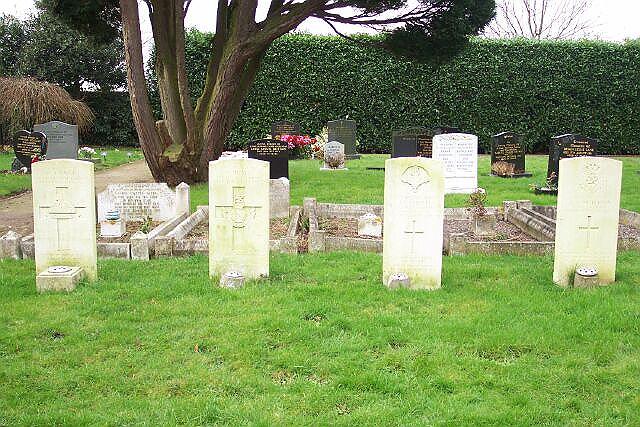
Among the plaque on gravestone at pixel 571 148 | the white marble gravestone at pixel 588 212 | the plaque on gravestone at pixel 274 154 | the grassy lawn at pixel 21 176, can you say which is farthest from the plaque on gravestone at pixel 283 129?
the white marble gravestone at pixel 588 212

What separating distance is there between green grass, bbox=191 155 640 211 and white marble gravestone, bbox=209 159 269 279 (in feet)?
16.1

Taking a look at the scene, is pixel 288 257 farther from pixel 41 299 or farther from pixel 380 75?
pixel 380 75

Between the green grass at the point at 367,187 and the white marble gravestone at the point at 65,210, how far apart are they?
189 inches

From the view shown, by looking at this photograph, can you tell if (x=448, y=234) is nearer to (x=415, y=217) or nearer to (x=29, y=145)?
(x=415, y=217)

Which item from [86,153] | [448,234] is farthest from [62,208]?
[86,153]

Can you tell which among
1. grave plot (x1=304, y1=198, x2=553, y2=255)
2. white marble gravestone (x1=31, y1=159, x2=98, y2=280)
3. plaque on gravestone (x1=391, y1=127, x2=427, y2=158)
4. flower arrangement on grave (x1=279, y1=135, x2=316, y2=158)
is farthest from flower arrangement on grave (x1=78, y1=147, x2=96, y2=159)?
white marble gravestone (x1=31, y1=159, x2=98, y2=280)

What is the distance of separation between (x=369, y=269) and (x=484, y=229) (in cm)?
286

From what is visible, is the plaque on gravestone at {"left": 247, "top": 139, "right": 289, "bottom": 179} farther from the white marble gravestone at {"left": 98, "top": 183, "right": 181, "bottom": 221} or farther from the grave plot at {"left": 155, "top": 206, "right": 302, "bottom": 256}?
the white marble gravestone at {"left": 98, "top": 183, "right": 181, "bottom": 221}

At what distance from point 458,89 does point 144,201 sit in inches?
629

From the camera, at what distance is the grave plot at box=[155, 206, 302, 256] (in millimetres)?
7480

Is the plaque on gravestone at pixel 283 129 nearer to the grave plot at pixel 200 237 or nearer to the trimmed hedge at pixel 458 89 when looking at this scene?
the trimmed hedge at pixel 458 89

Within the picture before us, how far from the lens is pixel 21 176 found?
597 inches

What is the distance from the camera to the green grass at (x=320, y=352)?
146 inches

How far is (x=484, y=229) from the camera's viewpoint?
8867mm
